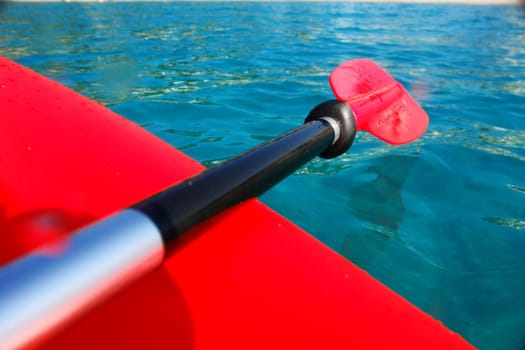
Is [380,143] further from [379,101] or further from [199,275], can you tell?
[199,275]

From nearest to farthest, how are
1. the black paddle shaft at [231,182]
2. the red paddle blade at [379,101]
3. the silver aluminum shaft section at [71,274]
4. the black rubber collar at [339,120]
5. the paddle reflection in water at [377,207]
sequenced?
the silver aluminum shaft section at [71,274], the black paddle shaft at [231,182], the black rubber collar at [339,120], the paddle reflection in water at [377,207], the red paddle blade at [379,101]

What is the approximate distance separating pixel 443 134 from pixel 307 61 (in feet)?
9.58

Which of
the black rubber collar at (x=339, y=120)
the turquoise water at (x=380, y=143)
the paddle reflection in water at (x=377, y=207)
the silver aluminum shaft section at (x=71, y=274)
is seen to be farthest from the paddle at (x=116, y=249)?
the turquoise water at (x=380, y=143)

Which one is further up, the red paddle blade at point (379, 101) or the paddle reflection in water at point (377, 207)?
the red paddle blade at point (379, 101)

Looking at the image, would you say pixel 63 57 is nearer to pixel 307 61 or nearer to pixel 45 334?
pixel 307 61

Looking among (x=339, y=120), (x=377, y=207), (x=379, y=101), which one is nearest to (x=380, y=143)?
(x=379, y=101)

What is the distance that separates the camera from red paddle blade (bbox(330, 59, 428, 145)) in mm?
1982

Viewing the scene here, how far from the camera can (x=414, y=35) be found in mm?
7957

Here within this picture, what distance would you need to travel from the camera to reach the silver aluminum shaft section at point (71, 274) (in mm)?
408

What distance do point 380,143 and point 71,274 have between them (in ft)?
8.40

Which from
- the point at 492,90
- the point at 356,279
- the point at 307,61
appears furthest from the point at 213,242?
the point at 307,61

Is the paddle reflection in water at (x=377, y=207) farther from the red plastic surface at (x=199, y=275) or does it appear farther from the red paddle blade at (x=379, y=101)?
the red plastic surface at (x=199, y=275)

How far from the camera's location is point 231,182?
0.79 m

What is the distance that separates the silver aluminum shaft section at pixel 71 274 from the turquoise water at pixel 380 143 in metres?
1.20
